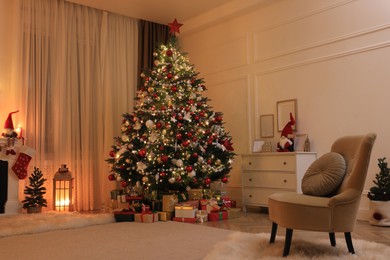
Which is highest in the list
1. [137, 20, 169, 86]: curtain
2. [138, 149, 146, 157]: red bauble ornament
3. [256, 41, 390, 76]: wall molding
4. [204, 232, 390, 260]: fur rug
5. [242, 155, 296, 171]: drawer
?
[137, 20, 169, 86]: curtain

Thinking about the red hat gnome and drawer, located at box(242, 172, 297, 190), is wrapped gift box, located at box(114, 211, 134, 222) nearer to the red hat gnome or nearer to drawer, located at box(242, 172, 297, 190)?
drawer, located at box(242, 172, 297, 190)

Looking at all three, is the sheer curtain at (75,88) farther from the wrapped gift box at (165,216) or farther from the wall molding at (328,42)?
the wall molding at (328,42)

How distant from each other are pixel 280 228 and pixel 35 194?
3447 millimetres

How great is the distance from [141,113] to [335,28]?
2890mm

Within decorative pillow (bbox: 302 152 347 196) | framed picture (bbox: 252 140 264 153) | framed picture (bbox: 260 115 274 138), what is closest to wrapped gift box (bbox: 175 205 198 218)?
framed picture (bbox: 252 140 264 153)

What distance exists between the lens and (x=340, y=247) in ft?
10.4

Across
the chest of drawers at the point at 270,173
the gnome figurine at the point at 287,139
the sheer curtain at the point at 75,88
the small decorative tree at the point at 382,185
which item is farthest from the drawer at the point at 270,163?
the sheer curtain at the point at 75,88

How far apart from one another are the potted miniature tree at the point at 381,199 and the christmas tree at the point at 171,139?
197 cm

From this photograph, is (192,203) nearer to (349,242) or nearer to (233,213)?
(233,213)

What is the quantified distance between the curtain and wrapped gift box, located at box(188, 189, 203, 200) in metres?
2.74

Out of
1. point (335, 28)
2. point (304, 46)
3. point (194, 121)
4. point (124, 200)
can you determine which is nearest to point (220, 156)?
point (194, 121)

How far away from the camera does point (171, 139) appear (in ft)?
17.2

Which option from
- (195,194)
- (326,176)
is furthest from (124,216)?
(326,176)

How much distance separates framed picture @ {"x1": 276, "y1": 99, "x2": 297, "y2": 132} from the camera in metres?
5.68
